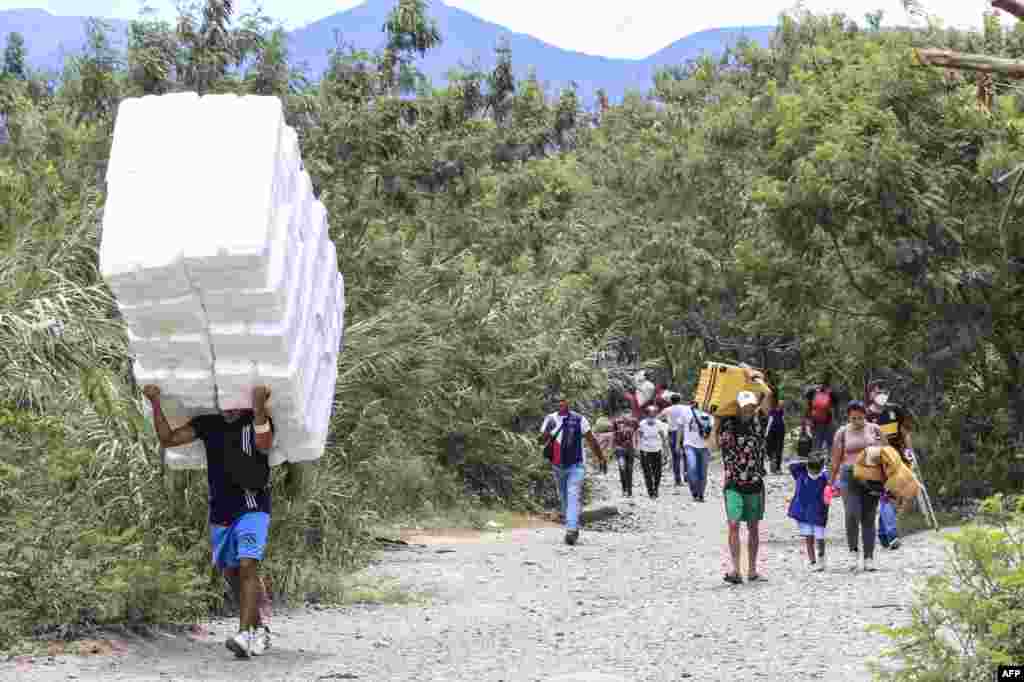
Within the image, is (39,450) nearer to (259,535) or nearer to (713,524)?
(259,535)

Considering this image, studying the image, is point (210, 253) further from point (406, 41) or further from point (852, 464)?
point (406, 41)

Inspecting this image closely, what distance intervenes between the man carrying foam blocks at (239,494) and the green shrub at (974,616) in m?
4.01

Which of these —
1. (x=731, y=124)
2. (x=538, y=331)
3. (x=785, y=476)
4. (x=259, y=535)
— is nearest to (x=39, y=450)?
(x=259, y=535)

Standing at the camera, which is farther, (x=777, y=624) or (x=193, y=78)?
(x=193, y=78)

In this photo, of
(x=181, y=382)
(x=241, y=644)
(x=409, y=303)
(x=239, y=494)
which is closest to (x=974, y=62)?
(x=181, y=382)

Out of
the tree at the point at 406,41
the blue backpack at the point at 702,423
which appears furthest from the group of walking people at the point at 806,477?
the tree at the point at 406,41

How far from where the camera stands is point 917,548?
661 inches

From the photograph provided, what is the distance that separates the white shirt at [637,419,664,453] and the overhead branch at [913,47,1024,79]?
22.4 metres

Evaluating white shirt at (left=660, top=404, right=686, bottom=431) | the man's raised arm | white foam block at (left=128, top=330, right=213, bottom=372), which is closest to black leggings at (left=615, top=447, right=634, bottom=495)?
white shirt at (left=660, top=404, right=686, bottom=431)

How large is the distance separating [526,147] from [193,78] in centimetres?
2785

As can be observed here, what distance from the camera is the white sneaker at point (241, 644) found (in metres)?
9.59

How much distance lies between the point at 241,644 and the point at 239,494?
86 cm

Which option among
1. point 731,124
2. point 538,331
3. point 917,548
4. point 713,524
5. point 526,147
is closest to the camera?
point 917,548

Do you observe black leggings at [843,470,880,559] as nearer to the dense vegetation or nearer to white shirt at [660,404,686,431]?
the dense vegetation
